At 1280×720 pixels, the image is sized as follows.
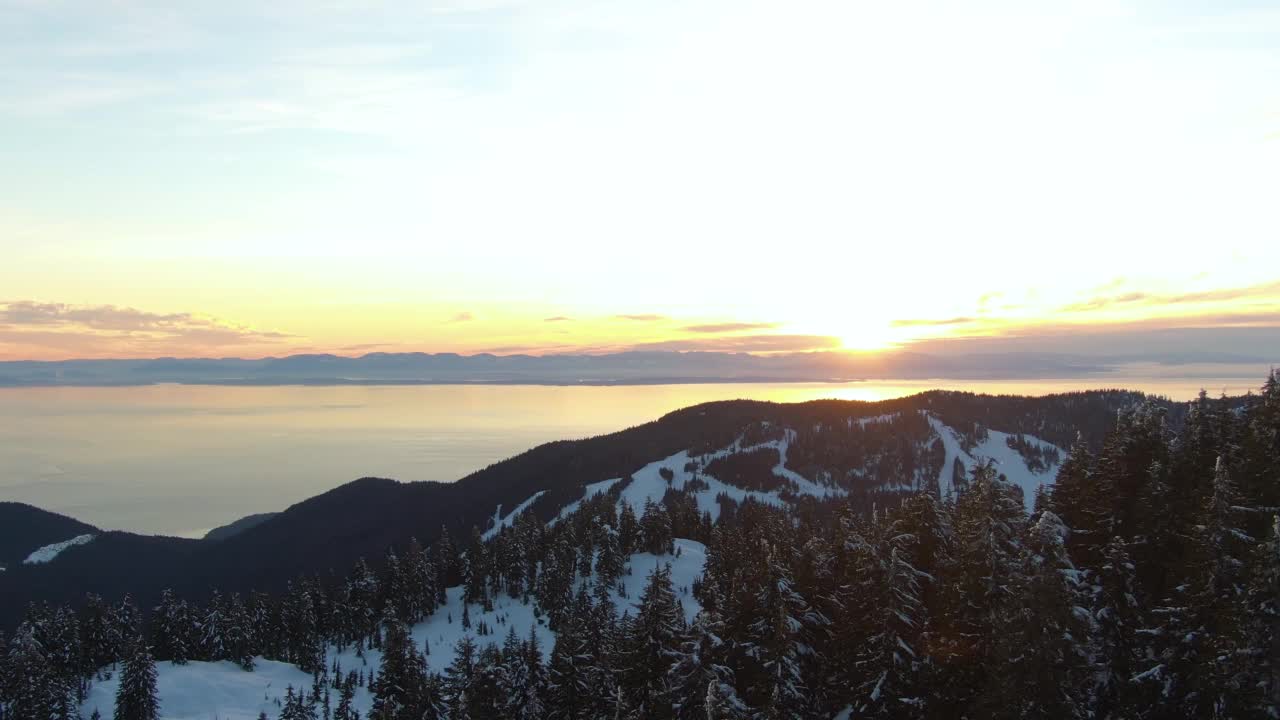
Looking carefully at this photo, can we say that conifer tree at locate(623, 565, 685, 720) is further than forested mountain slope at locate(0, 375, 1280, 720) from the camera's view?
Yes

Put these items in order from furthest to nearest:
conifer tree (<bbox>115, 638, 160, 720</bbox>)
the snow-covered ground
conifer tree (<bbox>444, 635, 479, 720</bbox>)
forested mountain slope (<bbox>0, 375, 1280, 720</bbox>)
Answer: the snow-covered ground
conifer tree (<bbox>115, 638, 160, 720</bbox>)
conifer tree (<bbox>444, 635, 479, 720</bbox>)
forested mountain slope (<bbox>0, 375, 1280, 720</bbox>)

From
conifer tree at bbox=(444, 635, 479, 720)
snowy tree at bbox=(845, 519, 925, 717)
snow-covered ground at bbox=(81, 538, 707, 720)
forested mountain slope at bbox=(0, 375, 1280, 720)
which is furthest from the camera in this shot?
snow-covered ground at bbox=(81, 538, 707, 720)

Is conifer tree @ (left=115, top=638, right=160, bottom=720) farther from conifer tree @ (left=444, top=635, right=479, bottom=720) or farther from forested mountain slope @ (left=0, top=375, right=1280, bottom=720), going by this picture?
conifer tree @ (left=444, top=635, right=479, bottom=720)

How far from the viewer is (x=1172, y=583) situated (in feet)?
98.7

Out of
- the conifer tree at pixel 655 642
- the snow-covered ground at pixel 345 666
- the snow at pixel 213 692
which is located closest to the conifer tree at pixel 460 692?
the conifer tree at pixel 655 642

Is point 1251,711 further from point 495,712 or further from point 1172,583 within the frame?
point 495,712

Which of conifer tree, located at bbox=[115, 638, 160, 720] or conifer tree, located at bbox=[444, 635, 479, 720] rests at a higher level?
conifer tree, located at bbox=[444, 635, 479, 720]

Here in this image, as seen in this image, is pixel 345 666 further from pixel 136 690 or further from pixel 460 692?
pixel 460 692

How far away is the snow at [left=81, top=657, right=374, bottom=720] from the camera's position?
3236 inches

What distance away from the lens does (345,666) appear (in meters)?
103

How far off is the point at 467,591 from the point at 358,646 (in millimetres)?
18578

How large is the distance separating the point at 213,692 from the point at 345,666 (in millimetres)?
18676

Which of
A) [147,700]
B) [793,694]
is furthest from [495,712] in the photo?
[147,700]

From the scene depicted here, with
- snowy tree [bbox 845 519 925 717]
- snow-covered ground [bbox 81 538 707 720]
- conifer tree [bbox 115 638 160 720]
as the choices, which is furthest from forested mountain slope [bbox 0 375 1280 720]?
snow-covered ground [bbox 81 538 707 720]
